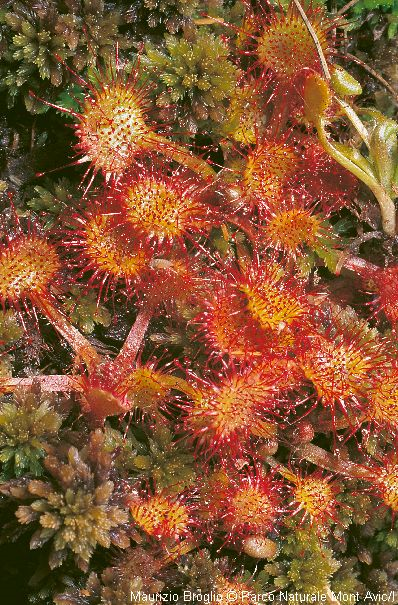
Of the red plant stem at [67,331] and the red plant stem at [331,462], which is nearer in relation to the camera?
the red plant stem at [67,331]

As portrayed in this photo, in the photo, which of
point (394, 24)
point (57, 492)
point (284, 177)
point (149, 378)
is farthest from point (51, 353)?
point (394, 24)

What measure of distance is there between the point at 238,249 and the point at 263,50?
591 millimetres

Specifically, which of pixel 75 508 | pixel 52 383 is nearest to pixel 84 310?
pixel 52 383

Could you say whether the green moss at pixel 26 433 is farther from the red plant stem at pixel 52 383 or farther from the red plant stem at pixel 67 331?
the red plant stem at pixel 67 331

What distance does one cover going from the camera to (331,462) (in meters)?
2.02

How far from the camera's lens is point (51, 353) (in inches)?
77.5

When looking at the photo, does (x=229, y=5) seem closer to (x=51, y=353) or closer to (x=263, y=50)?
(x=263, y=50)

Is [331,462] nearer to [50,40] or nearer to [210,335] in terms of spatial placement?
[210,335]

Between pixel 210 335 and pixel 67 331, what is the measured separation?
1.35ft

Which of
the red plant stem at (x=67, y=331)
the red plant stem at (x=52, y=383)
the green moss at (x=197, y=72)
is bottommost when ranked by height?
the red plant stem at (x=52, y=383)

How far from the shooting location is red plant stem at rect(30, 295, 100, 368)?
6.26 feet

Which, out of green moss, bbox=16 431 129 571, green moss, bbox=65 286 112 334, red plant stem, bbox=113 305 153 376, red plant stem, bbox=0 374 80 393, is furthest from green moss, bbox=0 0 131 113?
green moss, bbox=16 431 129 571

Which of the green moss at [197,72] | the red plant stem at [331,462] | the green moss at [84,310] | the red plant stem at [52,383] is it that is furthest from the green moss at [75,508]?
the green moss at [197,72]

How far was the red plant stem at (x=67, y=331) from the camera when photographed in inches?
75.1
